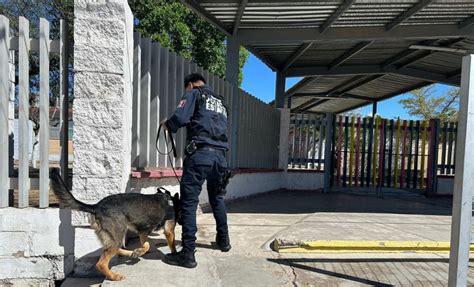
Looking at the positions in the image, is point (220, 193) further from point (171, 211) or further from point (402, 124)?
point (402, 124)

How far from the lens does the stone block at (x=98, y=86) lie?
3855 millimetres

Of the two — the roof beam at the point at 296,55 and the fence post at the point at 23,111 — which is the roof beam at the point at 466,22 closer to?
the roof beam at the point at 296,55

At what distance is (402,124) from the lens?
10.3 m

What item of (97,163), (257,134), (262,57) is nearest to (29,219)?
(97,163)

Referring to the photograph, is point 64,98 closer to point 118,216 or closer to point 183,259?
point 118,216

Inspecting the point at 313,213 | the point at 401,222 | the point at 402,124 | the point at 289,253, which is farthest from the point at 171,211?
the point at 402,124

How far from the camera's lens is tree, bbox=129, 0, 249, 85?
13.0 meters

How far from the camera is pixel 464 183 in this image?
9.63 ft

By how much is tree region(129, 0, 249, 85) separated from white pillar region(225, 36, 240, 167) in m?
4.94

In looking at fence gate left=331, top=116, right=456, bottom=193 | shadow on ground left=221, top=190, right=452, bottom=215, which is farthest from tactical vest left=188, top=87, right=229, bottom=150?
fence gate left=331, top=116, right=456, bottom=193

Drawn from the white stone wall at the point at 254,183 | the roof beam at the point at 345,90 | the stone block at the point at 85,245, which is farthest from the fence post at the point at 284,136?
the stone block at the point at 85,245

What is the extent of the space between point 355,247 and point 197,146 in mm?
2245

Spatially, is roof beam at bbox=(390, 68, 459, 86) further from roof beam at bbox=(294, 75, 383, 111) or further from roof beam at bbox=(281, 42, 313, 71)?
roof beam at bbox=(281, 42, 313, 71)

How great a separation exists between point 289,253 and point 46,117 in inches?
118
